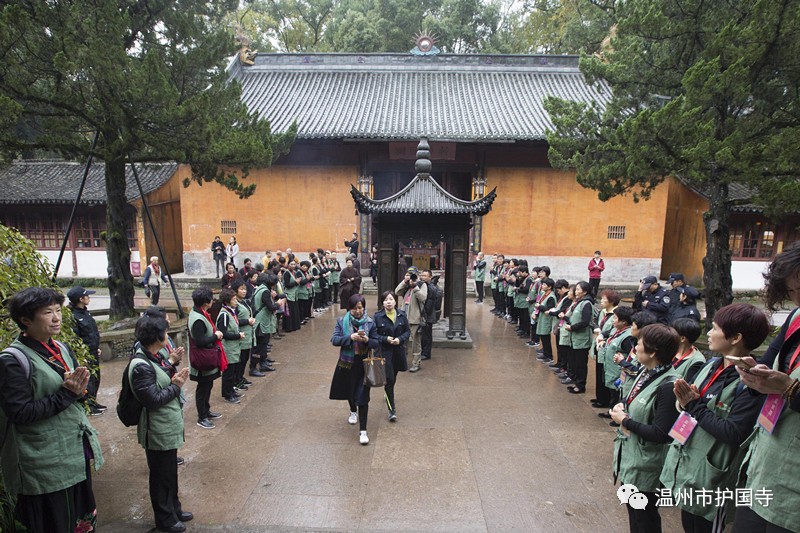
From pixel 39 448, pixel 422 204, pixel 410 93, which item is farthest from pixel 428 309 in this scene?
pixel 410 93

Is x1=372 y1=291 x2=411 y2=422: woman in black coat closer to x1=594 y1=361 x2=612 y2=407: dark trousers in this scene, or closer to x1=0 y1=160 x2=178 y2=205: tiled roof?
x1=594 y1=361 x2=612 y2=407: dark trousers

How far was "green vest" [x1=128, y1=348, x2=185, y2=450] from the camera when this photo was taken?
3.59 m

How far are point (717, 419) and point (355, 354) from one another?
3531mm

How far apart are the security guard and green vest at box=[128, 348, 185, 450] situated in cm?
703

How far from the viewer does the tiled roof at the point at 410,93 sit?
15891mm

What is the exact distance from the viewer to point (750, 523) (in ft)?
7.49

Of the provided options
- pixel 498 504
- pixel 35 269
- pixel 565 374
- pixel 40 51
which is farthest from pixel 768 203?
pixel 40 51

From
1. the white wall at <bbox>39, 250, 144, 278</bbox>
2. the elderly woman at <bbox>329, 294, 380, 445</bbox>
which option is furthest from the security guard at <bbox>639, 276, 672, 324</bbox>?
the white wall at <bbox>39, 250, 144, 278</bbox>

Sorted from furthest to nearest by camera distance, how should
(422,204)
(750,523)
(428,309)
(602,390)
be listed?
(422,204)
(428,309)
(602,390)
(750,523)

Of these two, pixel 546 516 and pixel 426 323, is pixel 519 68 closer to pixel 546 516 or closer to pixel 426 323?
pixel 426 323

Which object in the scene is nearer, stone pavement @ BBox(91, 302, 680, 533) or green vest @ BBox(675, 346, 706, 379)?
green vest @ BBox(675, 346, 706, 379)

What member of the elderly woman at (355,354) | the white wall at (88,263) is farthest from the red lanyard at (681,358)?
the white wall at (88,263)

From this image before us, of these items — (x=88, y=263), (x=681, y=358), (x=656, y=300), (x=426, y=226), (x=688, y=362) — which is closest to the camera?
(x=688, y=362)

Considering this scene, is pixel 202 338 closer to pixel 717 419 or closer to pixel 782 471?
pixel 717 419
